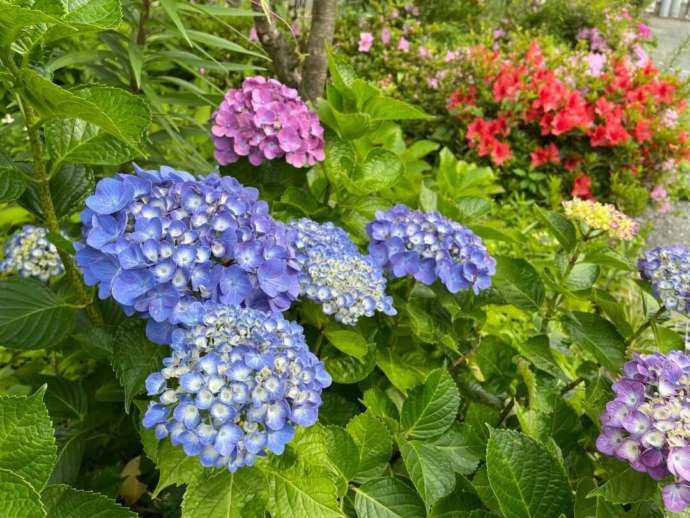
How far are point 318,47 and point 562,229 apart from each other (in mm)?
1164

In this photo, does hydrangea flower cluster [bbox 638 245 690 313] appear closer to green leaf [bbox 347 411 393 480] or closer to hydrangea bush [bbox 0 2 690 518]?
hydrangea bush [bbox 0 2 690 518]

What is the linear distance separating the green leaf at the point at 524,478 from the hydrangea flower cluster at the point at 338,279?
314 mm

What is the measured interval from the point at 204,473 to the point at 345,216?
0.89 m

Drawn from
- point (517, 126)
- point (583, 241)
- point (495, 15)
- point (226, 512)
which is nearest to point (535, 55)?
point (517, 126)

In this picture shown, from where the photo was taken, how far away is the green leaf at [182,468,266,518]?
0.84 meters

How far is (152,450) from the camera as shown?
3.03 feet

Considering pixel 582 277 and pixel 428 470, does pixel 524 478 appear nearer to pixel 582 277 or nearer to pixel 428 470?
pixel 428 470

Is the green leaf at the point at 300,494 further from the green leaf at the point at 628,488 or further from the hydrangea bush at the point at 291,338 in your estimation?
the green leaf at the point at 628,488

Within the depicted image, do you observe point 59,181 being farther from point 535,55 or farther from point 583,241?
point 535,55

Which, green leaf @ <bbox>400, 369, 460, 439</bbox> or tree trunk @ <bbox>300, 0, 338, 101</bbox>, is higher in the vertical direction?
tree trunk @ <bbox>300, 0, 338, 101</bbox>

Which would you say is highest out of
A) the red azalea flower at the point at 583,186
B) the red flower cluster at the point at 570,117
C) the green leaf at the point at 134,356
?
the green leaf at the point at 134,356

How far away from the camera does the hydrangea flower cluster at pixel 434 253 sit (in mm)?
1237

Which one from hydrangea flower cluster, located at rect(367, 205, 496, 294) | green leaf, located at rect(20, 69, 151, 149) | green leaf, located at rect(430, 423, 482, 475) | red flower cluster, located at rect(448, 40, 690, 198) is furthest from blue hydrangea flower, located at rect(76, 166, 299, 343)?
red flower cluster, located at rect(448, 40, 690, 198)

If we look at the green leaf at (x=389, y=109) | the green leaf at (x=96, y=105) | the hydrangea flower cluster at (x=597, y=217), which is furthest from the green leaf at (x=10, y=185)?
the hydrangea flower cluster at (x=597, y=217)
